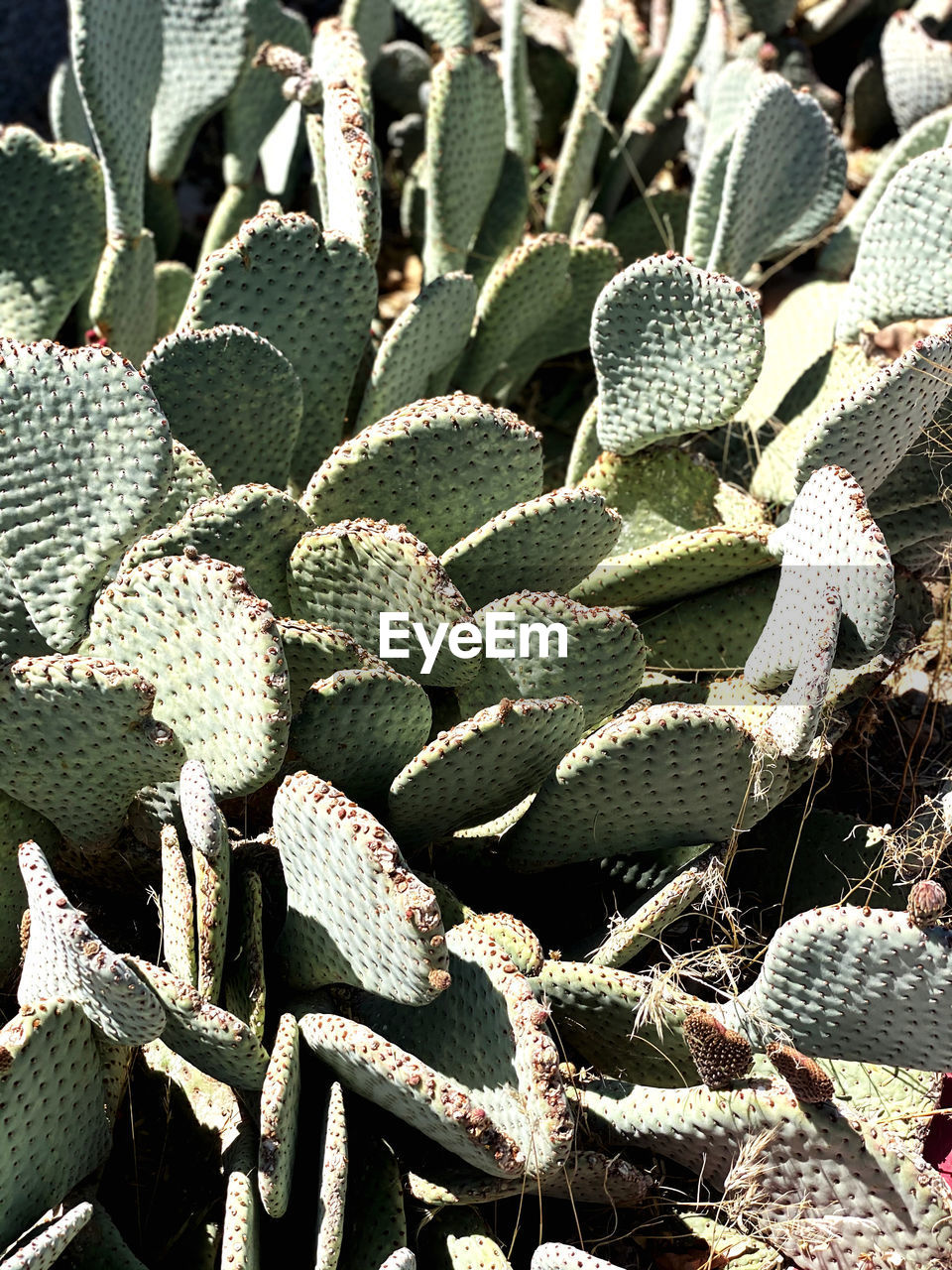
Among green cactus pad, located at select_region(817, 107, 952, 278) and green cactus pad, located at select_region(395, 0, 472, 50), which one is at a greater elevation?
green cactus pad, located at select_region(395, 0, 472, 50)

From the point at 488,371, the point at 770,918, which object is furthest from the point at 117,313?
the point at 770,918

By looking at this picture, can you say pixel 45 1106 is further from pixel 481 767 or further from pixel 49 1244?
pixel 481 767

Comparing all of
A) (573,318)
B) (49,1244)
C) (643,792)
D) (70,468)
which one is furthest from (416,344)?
(49,1244)

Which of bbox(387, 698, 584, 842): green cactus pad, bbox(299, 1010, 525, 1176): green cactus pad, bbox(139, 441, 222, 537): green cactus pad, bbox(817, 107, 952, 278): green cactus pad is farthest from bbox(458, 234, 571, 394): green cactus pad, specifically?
bbox(299, 1010, 525, 1176): green cactus pad

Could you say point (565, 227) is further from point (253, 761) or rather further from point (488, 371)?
point (253, 761)

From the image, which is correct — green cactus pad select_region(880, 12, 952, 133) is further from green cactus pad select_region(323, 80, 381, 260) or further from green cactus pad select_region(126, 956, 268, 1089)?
green cactus pad select_region(126, 956, 268, 1089)

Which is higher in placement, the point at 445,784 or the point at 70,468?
the point at 70,468

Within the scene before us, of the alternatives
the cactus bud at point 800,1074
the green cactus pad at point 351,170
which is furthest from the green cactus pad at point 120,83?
the cactus bud at point 800,1074

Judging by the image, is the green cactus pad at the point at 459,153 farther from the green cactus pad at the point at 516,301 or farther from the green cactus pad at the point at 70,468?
the green cactus pad at the point at 70,468
